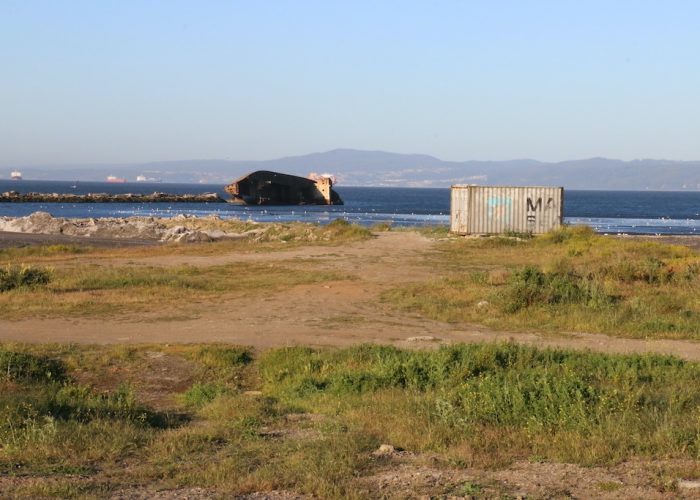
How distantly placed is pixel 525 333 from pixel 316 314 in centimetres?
476

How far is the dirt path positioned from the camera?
16.4m

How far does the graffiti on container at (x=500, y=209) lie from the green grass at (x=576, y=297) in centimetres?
1315

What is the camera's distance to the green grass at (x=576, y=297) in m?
18.2

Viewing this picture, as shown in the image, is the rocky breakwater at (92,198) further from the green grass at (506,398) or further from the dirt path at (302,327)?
the green grass at (506,398)

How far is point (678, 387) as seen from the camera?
11414 mm

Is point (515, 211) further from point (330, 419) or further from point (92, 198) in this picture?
point (92, 198)

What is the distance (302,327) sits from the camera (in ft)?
59.5

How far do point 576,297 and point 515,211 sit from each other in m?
22.0

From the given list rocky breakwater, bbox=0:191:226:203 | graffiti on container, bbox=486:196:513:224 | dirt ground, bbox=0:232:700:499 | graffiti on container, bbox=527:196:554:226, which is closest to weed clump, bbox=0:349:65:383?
dirt ground, bbox=0:232:700:499

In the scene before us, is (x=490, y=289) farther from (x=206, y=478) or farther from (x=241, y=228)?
(x=241, y=228)

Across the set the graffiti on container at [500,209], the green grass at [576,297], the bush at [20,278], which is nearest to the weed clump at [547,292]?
the green grass at [576,297]

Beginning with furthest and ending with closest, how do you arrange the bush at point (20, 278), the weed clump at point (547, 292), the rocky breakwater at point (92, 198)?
the rocky breakwater at point (92, 198), the bush at point (20, 278), the weed clump at point (547, 292)

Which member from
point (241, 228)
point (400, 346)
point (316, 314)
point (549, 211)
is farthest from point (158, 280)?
point (241, 228)

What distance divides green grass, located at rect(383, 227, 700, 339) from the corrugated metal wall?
43.1ft
